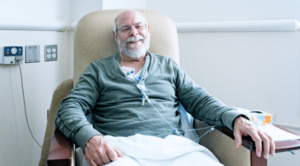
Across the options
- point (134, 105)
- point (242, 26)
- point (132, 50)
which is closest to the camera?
point (134, 105)

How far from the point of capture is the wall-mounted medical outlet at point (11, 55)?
150cm

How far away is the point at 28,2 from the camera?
1666 mm

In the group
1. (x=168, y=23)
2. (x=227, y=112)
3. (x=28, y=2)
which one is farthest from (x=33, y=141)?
(x=227, y=112)

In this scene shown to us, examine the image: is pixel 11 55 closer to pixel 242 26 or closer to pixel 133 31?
pixel 133 31

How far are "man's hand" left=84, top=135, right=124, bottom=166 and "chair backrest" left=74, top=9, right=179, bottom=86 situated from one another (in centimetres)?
59

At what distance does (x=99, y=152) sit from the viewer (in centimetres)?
94

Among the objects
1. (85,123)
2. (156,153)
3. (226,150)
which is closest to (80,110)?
(85,123)

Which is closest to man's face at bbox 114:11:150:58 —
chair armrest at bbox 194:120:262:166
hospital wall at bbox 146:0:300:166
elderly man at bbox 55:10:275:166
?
elderly man at bbox 55:10:275:166

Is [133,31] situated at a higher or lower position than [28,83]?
higher

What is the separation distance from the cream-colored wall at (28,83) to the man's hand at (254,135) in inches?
48.6

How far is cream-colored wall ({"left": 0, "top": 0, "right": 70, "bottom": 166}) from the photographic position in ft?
5.09

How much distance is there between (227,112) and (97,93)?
1.93 ft

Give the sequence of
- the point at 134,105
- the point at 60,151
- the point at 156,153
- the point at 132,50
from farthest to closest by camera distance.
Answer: the point at 132,50
the point at 134,105
the point at 156,153
the point at 60,151

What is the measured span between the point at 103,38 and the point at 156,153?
2.50ft
